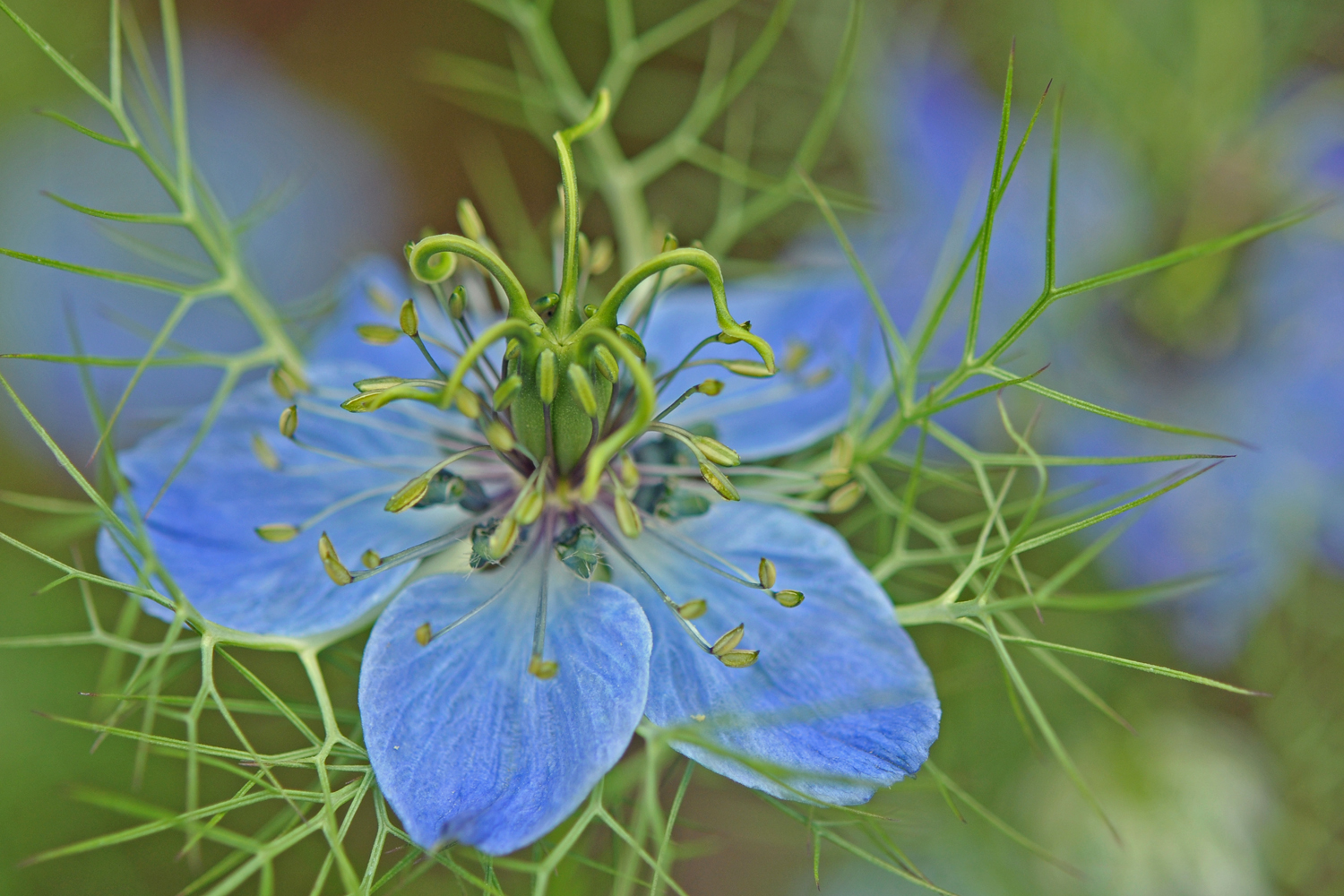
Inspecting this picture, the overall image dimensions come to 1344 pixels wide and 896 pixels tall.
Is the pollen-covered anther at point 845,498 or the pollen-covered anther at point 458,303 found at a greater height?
the pollen-covered anther at point 458,303

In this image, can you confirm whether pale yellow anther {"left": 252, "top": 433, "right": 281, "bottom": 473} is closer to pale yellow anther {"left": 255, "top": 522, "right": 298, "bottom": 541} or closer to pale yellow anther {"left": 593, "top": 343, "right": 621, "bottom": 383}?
pale yellow anther {"left": 255, "top": 522, "right": 298, "bottom": 541}

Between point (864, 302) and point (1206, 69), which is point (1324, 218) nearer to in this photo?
point (1206, 69)

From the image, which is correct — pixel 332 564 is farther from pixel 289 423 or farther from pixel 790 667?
→ pixel 790 667

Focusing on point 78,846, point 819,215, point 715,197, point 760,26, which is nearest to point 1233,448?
point 819,215

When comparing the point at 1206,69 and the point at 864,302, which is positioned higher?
the point at 1206,69

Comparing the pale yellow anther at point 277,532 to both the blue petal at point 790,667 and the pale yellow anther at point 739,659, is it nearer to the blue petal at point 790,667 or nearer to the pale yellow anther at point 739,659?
the blue petal at point 790,667

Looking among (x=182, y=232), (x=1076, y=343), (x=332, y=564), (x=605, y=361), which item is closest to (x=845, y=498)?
(x=605, y=361)

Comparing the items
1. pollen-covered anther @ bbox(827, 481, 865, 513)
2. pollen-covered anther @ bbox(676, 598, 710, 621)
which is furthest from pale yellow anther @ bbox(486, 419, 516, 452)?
pollen-covered anther @ bbox(827, 481, 865, 513)

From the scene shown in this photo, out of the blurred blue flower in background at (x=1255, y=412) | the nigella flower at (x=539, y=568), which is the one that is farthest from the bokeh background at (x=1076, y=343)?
the nigella flower at (x=539, y=568)

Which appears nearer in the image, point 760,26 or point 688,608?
point 688,608
